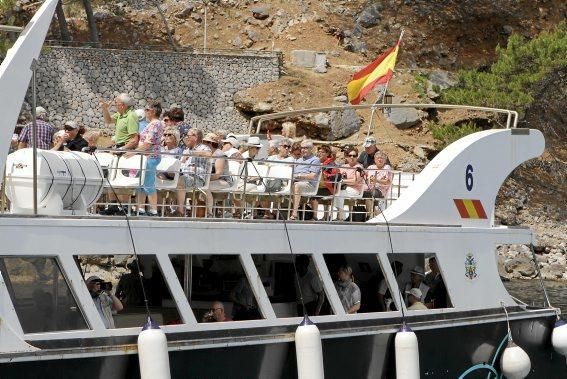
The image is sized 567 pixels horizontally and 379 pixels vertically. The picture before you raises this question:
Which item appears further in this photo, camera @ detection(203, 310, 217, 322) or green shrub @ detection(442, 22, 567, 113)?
green shrub @ detection(442, 22, 567, 113)

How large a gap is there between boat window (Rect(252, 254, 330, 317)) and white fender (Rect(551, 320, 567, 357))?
401 cm

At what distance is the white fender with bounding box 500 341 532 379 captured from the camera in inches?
650

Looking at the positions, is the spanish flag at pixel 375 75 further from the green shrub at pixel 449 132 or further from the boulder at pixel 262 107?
the boulder at pixel 262 107

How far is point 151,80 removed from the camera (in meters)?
52.7

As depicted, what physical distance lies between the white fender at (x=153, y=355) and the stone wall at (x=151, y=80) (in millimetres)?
37062

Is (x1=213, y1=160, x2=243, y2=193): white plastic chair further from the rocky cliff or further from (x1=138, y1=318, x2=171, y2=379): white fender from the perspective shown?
the rocky cliff

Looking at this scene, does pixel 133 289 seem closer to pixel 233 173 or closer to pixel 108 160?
pixel 108 160

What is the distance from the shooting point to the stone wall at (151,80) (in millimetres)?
50625

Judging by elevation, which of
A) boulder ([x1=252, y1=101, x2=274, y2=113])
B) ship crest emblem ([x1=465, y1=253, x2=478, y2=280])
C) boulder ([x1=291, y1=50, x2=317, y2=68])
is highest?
boulder ([x1=291, y1=50, x2=317, y2=68])

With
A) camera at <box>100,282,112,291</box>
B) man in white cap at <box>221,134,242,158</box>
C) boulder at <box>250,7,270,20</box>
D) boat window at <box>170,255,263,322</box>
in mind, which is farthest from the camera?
boulder at <box>250,7,270,20</box>

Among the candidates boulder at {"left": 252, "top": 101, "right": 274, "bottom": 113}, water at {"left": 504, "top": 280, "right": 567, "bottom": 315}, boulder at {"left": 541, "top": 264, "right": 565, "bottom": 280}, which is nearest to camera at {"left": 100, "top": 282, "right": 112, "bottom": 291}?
water at {"left": 504, "top": 280, "right": 567, "bottom": 315}

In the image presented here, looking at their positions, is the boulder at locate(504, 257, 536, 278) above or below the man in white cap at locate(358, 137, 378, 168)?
below

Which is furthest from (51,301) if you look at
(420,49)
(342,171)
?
(420,49)

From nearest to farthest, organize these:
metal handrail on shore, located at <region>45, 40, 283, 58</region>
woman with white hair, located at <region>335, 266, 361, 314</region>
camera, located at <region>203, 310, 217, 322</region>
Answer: camera, located at <region>203, 310, 217, 322</region>, woman with white hair, located at <region>335, 266, 361, 314</region>, metal handrail on shore, located at <region>45, 40, 283, 58</region>
